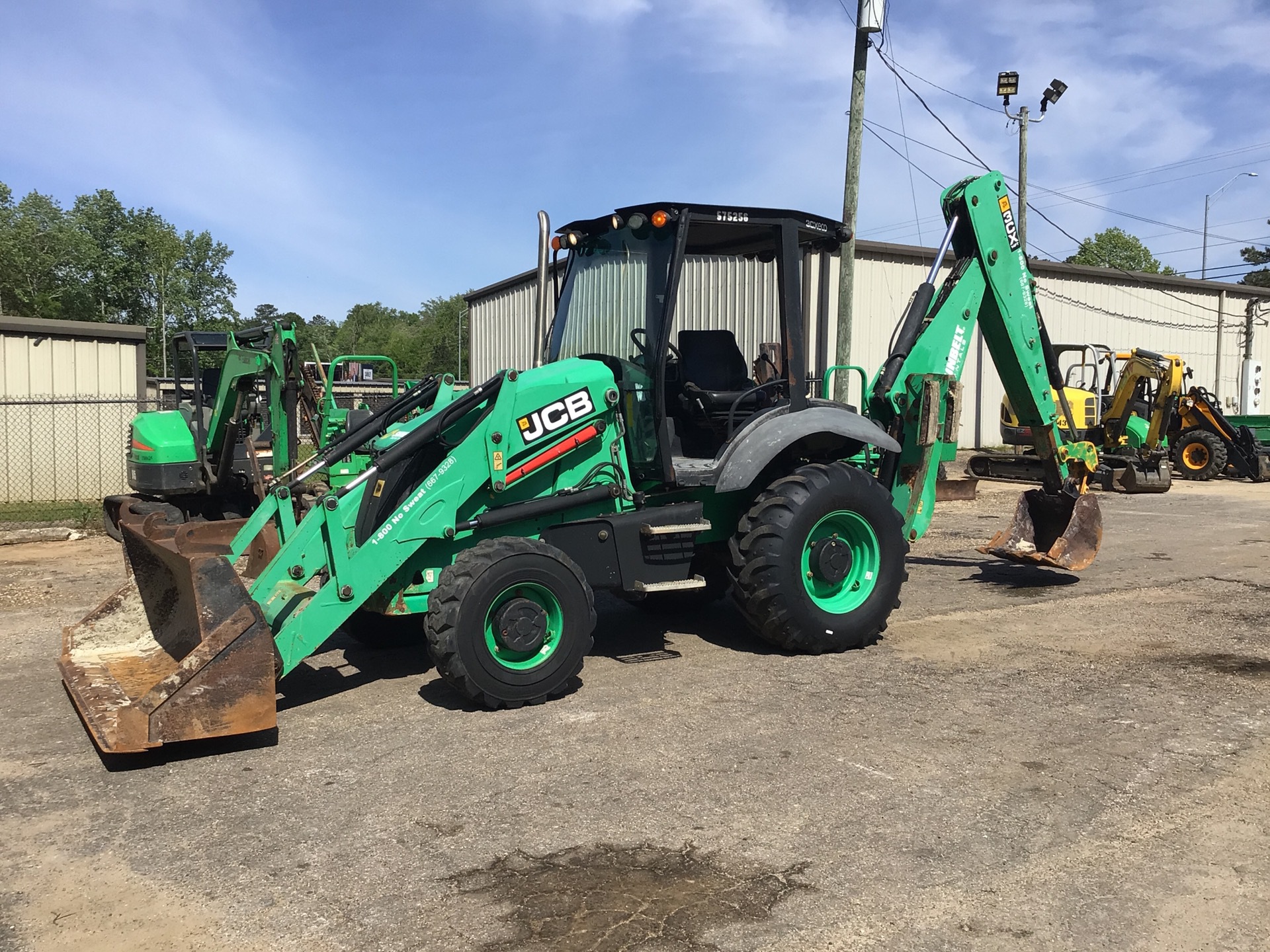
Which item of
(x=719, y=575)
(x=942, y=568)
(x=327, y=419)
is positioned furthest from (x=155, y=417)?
(x=942, y=568)

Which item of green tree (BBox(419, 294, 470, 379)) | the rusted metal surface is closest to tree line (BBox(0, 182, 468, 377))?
green tree (BBox(419, 294, 470, 379))

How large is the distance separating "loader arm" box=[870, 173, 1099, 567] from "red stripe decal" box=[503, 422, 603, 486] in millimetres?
2362

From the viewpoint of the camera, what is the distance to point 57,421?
15.1 meters

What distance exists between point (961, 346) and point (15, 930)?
6767mm

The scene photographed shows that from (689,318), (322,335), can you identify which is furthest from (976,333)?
(322,335)

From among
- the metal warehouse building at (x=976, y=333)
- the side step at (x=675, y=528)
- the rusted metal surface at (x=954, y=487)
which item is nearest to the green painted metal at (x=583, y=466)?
the side step at (x=675, y=528)

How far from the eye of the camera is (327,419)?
1222 cm

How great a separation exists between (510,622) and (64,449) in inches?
489

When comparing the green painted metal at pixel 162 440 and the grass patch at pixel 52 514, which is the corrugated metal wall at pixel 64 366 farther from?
the green painted metal at pixel 162 440

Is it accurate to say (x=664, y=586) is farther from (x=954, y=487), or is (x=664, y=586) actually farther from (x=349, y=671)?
(x=954, y=487)

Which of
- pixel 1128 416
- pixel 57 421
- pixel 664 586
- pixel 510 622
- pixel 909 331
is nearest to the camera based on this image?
pixel 510 622

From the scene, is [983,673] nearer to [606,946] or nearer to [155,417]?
[606,946]

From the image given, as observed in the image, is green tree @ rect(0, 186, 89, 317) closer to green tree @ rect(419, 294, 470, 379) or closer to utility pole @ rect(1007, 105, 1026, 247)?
green tree @ rect(419, 294, 470, 379)

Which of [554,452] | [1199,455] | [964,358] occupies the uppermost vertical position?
[964,358]
